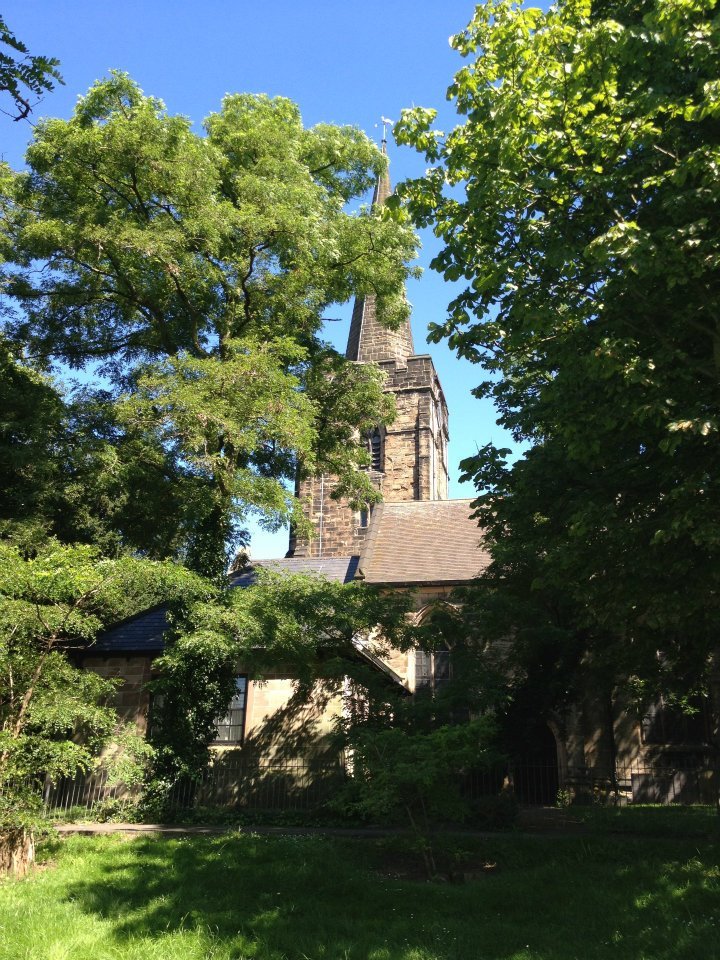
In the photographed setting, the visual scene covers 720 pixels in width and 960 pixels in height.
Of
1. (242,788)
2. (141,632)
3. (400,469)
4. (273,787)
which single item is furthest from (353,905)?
(400,469)

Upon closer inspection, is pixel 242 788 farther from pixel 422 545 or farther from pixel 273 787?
pixel 422 545

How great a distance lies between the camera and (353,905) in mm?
8414

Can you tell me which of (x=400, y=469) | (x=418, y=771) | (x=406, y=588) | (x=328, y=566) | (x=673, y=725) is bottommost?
(x=418, y=771)

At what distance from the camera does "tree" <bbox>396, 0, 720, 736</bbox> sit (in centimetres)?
754

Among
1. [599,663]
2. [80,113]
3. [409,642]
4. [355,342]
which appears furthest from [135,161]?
[355,342]

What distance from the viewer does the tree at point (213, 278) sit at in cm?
1502

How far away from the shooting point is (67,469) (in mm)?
16688

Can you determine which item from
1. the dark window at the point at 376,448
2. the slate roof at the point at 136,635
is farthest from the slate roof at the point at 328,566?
the dark window at the point at 376,448

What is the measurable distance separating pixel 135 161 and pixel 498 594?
A: 11.7 m

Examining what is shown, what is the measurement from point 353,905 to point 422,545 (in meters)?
18.5

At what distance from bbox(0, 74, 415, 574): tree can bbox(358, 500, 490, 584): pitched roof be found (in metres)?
6.08

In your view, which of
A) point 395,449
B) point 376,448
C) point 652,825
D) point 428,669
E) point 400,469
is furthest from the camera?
point 376,448

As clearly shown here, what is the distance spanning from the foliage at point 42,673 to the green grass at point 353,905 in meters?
1.33

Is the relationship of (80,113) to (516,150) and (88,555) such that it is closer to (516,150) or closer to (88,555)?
(88,555)
